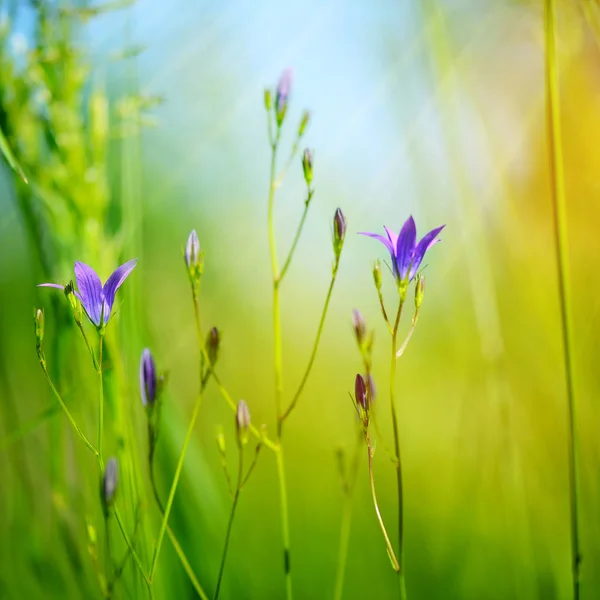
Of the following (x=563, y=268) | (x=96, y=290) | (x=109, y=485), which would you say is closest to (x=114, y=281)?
(x=96, y=290)

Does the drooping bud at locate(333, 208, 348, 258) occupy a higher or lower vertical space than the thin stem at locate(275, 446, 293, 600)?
higher

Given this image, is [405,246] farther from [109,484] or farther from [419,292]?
[109,484]

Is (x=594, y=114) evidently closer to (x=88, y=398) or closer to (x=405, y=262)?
(x=405, y=262)

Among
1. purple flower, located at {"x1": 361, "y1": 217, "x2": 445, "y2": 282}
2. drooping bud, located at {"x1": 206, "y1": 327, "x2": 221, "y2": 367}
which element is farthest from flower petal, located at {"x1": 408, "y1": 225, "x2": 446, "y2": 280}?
drooping bud, located at {"x1": 206, "y1": 327, "x2": 221, "y2": 367}

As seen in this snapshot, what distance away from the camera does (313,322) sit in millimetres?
843

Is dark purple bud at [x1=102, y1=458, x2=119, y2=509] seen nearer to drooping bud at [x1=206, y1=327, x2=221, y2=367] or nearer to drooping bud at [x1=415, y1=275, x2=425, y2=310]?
drooping bud at [x1=206, y1=327, x2=221, y2=367]

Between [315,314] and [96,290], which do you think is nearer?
[96,290]

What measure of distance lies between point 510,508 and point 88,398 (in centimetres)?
48

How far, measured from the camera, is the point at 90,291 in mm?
347

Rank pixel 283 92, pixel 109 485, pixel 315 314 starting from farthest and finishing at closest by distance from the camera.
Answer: pixel 315 314 < pixel 283 92 < pixel 109 485

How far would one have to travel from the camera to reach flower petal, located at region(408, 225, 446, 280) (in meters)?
0.34

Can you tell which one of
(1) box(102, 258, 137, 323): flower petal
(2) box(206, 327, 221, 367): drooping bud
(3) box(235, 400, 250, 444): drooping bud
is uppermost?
(1) box(102, 258, 137, 323): flower petal

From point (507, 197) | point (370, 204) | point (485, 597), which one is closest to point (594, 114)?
point (507, 197)

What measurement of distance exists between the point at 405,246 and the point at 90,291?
21 cm
